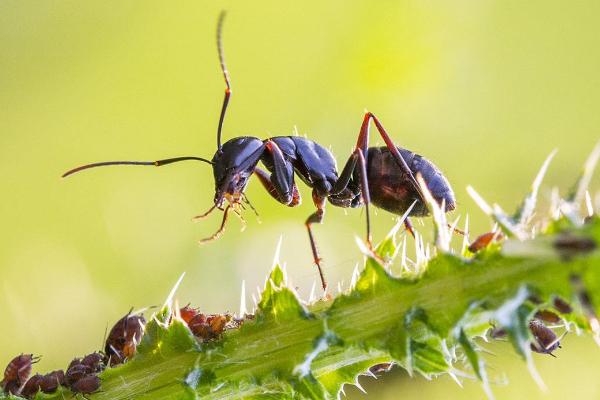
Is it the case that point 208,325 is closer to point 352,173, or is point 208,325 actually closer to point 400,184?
point 400,184

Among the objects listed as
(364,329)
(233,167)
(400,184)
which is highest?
(233,167)

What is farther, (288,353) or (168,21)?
(168,21)

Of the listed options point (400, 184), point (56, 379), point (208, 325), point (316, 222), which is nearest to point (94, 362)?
point (56, 379)

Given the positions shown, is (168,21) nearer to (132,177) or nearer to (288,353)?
(132,177)

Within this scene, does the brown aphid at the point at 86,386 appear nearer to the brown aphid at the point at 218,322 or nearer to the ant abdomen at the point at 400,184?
the brown aphid at the point at 218,322

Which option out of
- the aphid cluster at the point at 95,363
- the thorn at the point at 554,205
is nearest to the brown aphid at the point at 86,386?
the aphid cluster at the point at 95,363

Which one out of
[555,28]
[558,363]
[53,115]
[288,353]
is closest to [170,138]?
[53,115]
